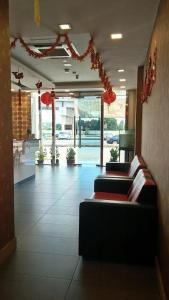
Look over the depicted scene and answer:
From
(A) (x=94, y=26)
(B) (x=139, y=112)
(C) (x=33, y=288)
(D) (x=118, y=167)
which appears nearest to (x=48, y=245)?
(C) (x=33, y=288)

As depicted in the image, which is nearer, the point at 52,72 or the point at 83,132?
the point at 52,72

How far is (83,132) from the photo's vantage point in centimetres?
1059

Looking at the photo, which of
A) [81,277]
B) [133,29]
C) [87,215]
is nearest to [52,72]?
[133,29]

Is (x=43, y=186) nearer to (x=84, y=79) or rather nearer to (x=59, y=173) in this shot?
(x=59, y=173)

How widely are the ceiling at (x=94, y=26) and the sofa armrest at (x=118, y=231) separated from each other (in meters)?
2.24

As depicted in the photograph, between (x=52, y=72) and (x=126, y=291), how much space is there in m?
6.11

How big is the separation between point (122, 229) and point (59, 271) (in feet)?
2.46

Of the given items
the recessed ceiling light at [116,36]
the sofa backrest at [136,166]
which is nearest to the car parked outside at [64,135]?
the sofa backrest at [136,166]

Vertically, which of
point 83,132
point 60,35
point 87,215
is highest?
point 60,35

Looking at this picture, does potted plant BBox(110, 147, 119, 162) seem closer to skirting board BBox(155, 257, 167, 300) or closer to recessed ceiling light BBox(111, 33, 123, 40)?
recessed ceiling light BBox(111, 33, 123, 40)

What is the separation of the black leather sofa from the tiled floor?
12cm

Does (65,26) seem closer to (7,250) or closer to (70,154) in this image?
(7,250)

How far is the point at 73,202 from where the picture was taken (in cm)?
508

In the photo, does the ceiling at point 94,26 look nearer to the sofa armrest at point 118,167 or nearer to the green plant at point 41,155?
the sofa armrest at point 118,167
